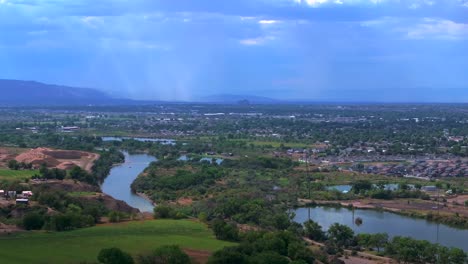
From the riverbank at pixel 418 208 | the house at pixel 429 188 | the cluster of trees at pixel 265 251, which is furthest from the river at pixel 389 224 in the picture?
the house at pixel 429 188

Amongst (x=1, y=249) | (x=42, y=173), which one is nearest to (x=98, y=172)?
(x=42, y=173)

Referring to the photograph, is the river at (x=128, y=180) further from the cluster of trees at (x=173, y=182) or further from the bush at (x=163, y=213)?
the bush at (x=163, y=213)

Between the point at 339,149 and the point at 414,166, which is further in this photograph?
A: the point at 339,149

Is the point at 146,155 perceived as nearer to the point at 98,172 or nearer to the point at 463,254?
the point at 98,172

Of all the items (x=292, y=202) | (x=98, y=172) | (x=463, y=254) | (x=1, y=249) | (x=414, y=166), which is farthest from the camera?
(x=414, y=166)

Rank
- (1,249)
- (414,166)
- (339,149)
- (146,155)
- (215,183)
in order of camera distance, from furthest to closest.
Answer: (339,149) < (146,155) < (414,166) < (215,183) < (1,249)

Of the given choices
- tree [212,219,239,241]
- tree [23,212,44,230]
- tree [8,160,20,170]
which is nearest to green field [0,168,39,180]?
tree [8,160,20,170]
